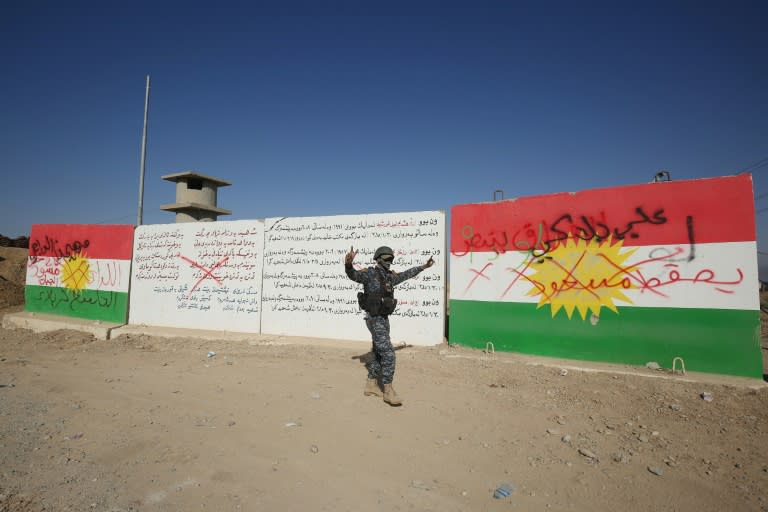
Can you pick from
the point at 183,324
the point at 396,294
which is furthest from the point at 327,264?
the point at 183,324

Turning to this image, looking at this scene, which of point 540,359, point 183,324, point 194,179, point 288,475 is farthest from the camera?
point 194,179

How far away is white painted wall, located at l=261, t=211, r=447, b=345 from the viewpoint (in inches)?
232

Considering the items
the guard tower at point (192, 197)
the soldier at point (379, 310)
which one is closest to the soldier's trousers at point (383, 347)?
the soldier at point (379, 310)

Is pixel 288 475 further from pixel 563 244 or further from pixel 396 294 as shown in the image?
pixel 563 244

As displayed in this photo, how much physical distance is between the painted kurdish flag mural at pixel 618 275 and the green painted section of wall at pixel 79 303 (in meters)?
6.97

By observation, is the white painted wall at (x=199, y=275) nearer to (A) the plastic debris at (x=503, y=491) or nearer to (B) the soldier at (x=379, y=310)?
(B) the soldier at (x=379, y=310)

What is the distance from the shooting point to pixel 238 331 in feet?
23.2

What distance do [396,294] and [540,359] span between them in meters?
2.22

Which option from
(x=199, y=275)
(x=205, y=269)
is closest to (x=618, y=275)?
(x=205, y=269)

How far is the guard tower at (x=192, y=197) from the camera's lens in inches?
476

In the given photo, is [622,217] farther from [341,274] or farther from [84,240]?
[84,240]

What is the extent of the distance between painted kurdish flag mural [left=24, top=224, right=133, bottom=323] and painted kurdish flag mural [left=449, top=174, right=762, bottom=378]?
7054mm

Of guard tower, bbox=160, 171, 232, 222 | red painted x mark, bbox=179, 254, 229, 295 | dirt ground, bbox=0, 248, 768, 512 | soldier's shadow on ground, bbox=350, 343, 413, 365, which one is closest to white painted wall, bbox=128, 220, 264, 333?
red painted x mark, bbox=179, 254, 229, 295

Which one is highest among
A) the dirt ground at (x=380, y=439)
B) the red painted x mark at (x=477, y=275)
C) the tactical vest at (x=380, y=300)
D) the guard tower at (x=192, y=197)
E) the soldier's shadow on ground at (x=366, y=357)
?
the guard tower at (x=192, y=197)
